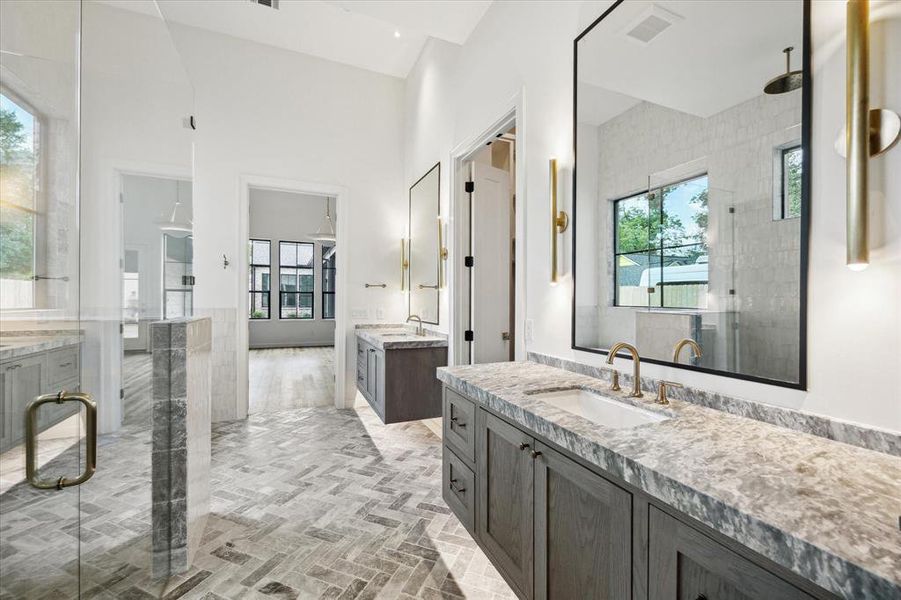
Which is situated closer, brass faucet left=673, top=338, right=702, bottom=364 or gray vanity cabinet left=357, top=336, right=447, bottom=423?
brass faucet left=673, top=338, right=702, bottom=364

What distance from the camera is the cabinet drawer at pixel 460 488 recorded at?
5.69 ft

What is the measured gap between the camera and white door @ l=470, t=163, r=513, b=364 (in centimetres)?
338

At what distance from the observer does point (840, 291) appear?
1.02 m

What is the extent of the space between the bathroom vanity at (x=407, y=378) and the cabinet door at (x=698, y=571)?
2504mm

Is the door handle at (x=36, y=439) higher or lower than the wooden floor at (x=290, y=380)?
higher

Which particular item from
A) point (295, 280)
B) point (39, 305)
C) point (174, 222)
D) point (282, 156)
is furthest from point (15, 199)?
point (295, 280)

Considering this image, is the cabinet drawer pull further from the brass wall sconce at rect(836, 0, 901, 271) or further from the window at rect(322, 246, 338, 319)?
the window at rect(322, 246, 338, 319)

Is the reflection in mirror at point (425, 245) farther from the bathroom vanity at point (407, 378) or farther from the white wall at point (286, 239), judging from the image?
the white wall at point (286, 239)

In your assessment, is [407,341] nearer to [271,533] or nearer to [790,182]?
[271,533]

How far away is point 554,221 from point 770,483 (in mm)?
1543

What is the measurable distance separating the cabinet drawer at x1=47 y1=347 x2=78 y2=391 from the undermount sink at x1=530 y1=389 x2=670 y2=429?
1581 mm

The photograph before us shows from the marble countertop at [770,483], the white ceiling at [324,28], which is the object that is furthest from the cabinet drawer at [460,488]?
the white ceiling at [324,28]

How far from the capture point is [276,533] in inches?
84.4

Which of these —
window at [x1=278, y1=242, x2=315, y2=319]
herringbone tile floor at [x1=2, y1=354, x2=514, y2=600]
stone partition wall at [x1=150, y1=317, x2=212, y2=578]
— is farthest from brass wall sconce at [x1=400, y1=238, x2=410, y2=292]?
window at [x1=278, y1=242, x2=315, y2=319]
